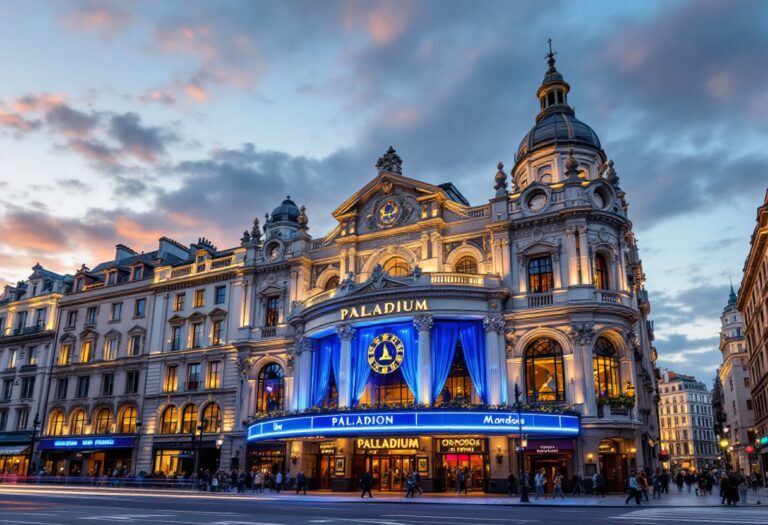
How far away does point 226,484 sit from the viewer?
145ft

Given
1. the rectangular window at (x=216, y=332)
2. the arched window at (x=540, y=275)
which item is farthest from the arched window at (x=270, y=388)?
the arched window at (x=540, y=275)

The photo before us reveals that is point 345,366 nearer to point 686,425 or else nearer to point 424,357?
point 424,357

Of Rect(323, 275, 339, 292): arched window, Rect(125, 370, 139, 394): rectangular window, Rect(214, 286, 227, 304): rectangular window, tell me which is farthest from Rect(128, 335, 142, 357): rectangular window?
Rect(323, 275, 339, 292): arched window

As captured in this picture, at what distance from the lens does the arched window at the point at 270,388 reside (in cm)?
5194

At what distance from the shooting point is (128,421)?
190 ft

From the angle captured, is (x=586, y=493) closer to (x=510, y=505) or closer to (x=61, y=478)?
(x=510, y=505)

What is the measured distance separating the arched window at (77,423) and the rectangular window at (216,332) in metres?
15.3

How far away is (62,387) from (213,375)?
18245 millimetres

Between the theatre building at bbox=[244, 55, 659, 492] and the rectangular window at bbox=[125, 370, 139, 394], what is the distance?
11.9 metres

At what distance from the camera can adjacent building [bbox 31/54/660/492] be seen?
41.0m

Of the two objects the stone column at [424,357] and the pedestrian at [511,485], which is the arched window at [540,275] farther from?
the pedestrian at [511,485]

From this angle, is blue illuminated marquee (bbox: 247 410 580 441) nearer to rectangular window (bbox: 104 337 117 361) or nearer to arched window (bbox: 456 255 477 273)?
arched window (bbox: 456 255 477 273)

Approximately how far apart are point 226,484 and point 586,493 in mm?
23161

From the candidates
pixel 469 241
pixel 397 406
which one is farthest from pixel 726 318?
pixel 397 406
